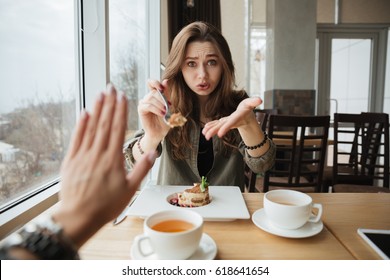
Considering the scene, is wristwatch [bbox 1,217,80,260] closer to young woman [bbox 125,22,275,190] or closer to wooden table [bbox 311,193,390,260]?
wooden table [bbox 311,193,390,260]

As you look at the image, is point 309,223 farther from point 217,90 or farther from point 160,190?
point 217,90

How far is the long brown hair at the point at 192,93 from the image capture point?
131 cm

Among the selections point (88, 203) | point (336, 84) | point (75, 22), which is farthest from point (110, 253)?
point (336, 84)

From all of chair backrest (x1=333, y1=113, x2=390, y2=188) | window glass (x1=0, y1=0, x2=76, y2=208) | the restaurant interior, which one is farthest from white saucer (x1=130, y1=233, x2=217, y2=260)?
chair backrest (x1=333, y1=113, x2=390, y2=188)

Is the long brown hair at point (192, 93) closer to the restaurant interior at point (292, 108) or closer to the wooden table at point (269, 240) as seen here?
the restaurant interior at point (292, 108)

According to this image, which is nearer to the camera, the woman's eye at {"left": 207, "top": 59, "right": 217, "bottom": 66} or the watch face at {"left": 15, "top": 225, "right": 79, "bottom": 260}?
the watch face at {"left": 15, "top": 225, "right": 79, "bottom": 260}

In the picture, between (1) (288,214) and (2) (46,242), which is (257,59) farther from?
(2) (46,242)

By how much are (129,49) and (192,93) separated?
1108mm

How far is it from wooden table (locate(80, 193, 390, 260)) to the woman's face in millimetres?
664

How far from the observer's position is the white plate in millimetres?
740

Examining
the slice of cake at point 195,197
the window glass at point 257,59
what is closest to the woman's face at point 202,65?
the slice of cake at point 195,197

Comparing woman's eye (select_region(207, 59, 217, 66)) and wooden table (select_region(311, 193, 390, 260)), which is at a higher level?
woman's eye (select_region(207, 59, 217, 66))
